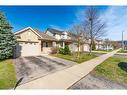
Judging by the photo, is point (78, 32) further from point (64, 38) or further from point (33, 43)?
point (33, 43)

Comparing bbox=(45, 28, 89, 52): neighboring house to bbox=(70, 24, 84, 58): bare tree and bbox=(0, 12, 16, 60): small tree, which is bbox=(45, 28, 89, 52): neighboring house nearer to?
bbox=(70, 24, 84, 58): bare tree

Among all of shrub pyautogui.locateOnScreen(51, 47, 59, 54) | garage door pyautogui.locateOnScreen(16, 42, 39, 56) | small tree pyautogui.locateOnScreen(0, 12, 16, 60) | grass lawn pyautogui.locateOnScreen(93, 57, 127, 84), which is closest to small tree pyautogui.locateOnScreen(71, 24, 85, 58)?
shrub pyautogui.locateOnScreen(51, 47, 59, 54)

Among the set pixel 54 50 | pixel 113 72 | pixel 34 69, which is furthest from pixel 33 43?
pixel 113 72

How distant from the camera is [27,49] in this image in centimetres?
1697

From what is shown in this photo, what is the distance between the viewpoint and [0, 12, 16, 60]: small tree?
12656 millimetres

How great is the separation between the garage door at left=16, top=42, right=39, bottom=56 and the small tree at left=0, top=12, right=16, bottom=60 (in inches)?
89.9

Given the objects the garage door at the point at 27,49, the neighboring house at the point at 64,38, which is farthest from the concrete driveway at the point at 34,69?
the neighboring house at the point at 64,38

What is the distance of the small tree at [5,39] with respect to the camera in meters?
12.7

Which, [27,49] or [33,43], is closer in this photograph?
[27,49]

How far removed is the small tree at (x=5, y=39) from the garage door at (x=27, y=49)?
2.28 meters

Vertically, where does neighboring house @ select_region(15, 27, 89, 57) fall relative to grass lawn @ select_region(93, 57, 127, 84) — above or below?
above

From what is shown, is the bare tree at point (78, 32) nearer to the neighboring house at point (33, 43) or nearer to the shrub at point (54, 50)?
the neighboring house at point (33, 43)

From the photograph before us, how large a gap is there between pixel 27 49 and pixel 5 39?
4.27 m
